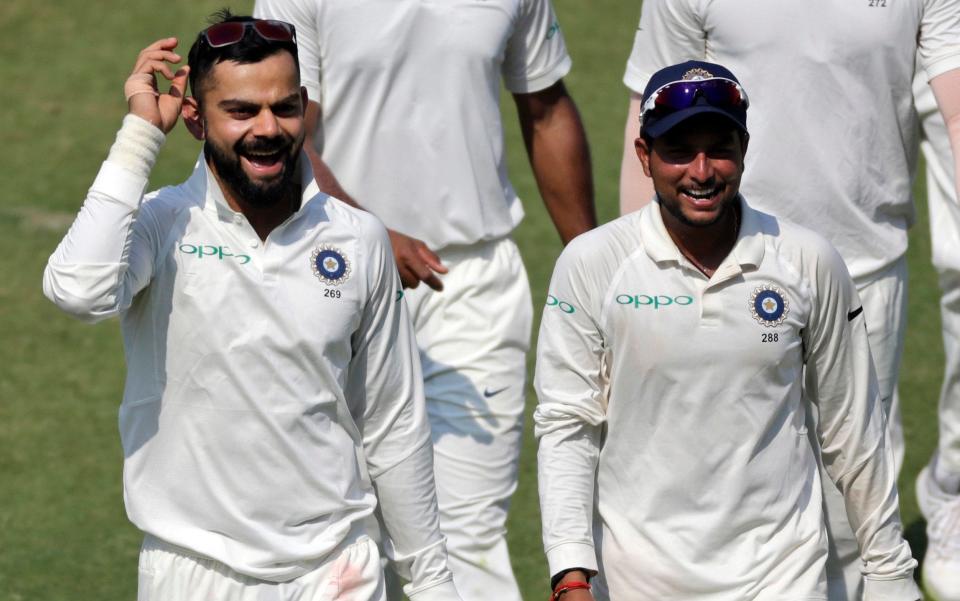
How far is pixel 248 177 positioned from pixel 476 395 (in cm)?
187

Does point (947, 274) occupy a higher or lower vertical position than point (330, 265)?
lower

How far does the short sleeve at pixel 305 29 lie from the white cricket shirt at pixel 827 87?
1.06 meters

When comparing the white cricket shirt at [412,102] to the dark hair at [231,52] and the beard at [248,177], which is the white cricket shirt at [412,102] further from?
the beard at [248,177]

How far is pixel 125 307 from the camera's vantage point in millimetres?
4801

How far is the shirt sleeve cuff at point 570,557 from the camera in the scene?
492 centimetres

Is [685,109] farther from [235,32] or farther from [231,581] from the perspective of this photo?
[231,581]

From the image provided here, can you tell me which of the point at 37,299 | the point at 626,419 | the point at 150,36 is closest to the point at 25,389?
the point at 37,299

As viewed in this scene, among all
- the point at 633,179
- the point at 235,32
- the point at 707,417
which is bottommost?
the point at 707,417

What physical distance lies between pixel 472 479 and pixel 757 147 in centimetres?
144

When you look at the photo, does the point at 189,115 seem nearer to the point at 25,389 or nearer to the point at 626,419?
the point at 626,419

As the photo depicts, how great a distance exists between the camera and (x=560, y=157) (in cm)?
700

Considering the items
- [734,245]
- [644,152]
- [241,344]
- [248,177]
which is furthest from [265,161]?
[734,245]

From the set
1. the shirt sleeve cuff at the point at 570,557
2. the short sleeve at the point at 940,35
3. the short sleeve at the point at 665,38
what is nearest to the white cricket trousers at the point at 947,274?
the short sleeve at the point at 940,35

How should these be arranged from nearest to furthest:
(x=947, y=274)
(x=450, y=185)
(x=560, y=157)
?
(x=450, y=185) < (x=560, y=157) < (x=947, y=274)
